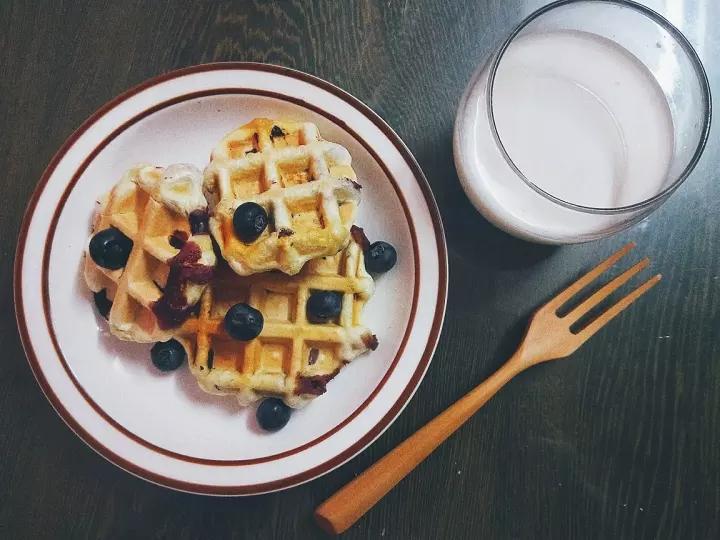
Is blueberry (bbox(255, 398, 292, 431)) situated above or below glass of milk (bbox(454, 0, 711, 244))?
below

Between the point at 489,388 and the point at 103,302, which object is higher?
the point at 103,302

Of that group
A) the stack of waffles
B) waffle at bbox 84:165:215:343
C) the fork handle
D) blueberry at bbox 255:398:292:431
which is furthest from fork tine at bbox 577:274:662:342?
waffle at bbox 84:165:215:343

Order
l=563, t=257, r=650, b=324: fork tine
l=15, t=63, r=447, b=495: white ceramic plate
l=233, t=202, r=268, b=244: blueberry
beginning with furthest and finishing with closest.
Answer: l=563, t=257, r=650, b=324: fork tine
l=15, t=63, r=447, b=495: white ceramic plate
l=233, t=202, r=268, b=244: blueberry

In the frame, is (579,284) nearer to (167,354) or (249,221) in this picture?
(249,221)

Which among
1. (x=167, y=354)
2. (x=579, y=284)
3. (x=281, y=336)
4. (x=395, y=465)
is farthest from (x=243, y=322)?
(x=579, y=284)

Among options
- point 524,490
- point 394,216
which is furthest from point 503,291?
point 524,490

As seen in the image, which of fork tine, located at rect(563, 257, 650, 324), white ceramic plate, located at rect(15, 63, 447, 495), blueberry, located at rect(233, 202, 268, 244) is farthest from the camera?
fork tine, located at rect(563, 257, 650, 324)

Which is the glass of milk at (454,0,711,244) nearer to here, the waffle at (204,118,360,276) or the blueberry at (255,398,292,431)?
the waffle at (204,118,360,276)

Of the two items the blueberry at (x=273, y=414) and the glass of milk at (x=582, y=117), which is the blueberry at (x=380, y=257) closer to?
the glass of milk at (x=582, y=117)
